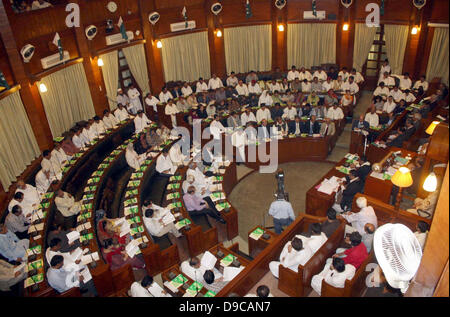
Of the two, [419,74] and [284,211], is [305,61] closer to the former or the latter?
[419,74]

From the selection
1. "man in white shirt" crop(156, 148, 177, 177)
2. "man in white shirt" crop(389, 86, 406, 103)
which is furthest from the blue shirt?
"man in white shirt" crop(389, 86, 406, 103)

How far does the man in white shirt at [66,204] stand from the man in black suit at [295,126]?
6.88 m

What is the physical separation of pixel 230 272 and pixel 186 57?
38.9 feet

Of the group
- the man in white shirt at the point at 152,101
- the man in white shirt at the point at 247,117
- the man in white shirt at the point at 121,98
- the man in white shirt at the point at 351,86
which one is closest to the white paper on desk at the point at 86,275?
the man in white shirt at the point at 247,117

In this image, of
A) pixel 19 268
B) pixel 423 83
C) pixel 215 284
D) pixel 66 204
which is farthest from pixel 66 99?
pixel 423 83

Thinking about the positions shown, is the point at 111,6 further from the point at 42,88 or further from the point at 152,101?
the point at 42,88

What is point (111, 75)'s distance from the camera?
13938mm

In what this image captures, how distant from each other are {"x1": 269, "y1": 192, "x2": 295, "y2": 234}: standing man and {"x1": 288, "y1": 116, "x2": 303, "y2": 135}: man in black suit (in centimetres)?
423

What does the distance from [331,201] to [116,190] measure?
5849mm

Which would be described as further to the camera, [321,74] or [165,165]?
[321,74]

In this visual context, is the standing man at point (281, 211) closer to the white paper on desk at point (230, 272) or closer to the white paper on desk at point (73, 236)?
the white paper on desk at point (230, 272)

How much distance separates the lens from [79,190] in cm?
998

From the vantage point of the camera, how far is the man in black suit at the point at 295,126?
11.9 m

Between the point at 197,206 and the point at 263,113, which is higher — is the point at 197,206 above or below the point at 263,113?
below
